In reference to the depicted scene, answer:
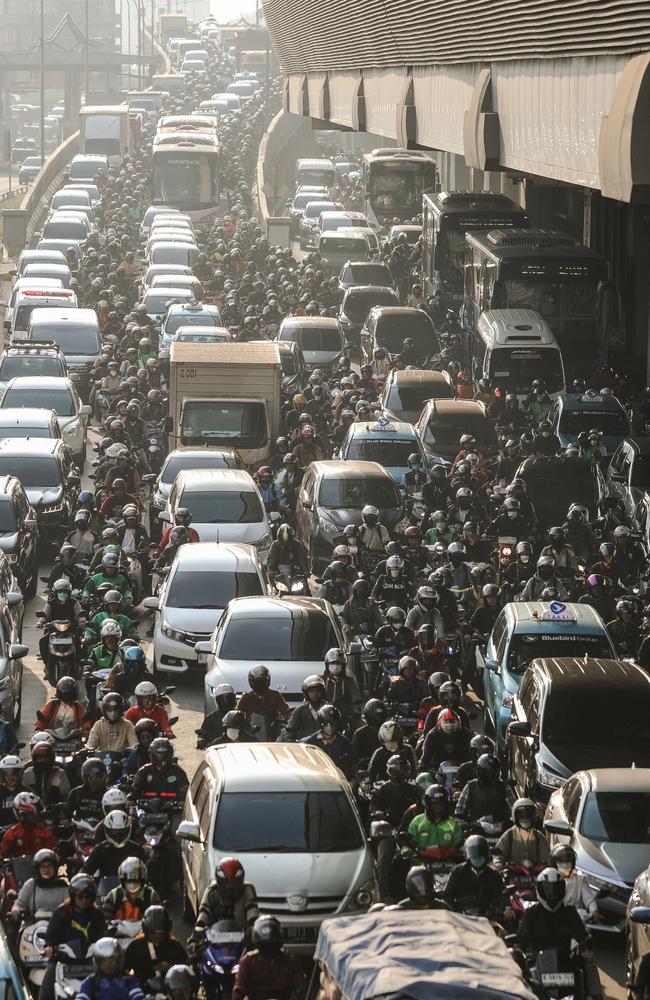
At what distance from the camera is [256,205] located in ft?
255

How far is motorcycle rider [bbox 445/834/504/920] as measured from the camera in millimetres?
13219

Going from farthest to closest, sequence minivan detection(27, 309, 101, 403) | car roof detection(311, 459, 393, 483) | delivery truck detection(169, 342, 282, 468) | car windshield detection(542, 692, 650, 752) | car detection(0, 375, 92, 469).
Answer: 1. minivan detection(27, 309, 101, 403)
2. car detection(0, 375, 92, 469)
3. delivery truck detection(169, 342, 282, 468)
4. car roof detection(311, 459, 393, 483)
5. car windshield detection(542, 692, 650, 752)

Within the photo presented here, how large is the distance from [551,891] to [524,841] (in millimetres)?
1836

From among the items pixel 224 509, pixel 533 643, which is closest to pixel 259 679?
pixel 533 643

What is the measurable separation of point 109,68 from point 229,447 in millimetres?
123851

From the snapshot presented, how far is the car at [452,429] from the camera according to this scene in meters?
30.2

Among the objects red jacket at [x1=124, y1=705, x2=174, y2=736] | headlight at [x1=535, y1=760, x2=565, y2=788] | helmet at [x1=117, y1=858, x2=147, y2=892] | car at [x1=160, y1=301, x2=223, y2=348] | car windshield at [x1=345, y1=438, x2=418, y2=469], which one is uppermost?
helmet at [x1=117, y1=858, x2=147, y2=892]

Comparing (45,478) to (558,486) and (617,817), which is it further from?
(617,817)

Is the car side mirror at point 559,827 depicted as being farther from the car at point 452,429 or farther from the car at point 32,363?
the car at point 32,363

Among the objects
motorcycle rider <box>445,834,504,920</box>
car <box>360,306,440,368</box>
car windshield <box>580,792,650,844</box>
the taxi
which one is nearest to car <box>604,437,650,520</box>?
the taxi

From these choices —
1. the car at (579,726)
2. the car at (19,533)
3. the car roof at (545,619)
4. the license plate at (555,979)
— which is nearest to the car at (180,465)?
the car at (19,533)

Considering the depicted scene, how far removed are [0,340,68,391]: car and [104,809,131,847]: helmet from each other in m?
22.0

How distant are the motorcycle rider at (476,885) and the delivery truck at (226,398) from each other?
16654 mm

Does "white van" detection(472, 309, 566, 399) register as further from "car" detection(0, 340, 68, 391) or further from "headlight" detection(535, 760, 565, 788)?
"headlight" detection(535, 760, 565, 788)
